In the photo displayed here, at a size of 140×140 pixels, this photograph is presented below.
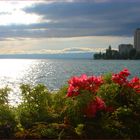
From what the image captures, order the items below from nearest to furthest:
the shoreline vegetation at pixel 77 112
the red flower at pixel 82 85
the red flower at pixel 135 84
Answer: the shoreline vegetation at pixel 77 112
the red flower at pixel 82 85
the red flower at pixel 135 84

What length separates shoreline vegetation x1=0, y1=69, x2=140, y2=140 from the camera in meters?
8.82

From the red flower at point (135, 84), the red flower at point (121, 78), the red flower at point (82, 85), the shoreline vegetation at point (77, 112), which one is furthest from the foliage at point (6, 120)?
the red flower at point (135, 84)

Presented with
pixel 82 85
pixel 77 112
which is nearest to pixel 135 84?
pixel 82 85

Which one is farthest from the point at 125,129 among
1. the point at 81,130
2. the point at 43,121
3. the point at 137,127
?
the point at 43,121

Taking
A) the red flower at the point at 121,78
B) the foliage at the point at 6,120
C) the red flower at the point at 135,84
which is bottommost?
the foliage at the point at 6,120

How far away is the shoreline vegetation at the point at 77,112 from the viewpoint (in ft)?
28.9

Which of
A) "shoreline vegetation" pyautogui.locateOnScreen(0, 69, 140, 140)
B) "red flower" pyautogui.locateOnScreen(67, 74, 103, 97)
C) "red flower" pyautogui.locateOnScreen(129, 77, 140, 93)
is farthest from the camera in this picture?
"red flower" pyautogui.locateOnScreen(129, 77, 140, 93)

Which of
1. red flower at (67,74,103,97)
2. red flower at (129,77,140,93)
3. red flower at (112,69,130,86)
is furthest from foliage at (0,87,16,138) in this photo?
red flower at (129,77,140,93)

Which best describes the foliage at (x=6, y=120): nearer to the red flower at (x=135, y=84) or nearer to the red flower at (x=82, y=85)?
the red flower at (x=82, y=85)

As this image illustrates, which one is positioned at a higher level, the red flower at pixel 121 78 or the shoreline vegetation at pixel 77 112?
the red flower at pixel 121 78

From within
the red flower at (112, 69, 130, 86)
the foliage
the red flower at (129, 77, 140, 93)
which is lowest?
the foliage

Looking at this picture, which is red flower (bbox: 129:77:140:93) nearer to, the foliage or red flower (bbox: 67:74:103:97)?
red flower (bbox: 67:74:103:97)

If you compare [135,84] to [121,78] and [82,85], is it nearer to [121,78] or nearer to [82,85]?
[121,78]

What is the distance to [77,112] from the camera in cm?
919
